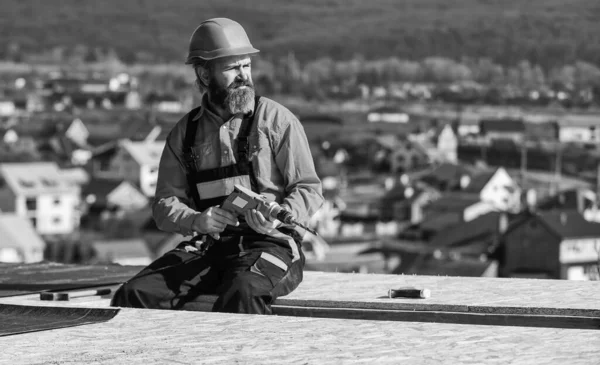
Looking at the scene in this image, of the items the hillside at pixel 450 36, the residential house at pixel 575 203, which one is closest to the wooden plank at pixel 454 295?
the residential house at pixel 575 203

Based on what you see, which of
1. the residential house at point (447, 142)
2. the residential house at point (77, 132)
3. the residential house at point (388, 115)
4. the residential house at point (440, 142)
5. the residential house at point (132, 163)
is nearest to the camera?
the residential house at point (132, 163)

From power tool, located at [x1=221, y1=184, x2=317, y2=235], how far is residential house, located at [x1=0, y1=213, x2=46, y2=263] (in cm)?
4044

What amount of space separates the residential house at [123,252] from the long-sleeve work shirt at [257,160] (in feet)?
129

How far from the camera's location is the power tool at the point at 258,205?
6.09 metres

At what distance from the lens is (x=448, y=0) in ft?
632

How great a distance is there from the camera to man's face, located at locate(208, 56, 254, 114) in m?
6.53

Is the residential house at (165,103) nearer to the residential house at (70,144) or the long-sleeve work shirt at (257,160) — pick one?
the residential house at (70,144)

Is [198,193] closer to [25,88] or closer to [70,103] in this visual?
[70,103]

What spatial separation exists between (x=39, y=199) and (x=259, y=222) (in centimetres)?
6289

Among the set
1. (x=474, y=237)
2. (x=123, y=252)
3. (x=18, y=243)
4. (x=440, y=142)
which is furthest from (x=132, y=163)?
(x=123, y=252)

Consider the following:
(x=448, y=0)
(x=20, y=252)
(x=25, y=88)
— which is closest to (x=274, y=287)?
(x=20, y=252)

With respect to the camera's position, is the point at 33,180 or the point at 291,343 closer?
the point at 291,343

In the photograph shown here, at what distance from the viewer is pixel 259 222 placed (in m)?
6.17

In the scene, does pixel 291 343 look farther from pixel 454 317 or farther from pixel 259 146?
pixel 259 146
